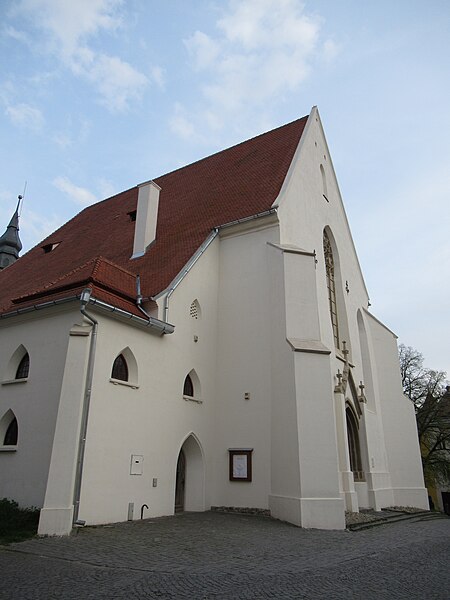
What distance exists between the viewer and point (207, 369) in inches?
480

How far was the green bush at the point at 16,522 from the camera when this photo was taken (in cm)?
725

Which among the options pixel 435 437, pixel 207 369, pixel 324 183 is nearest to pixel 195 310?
pixel 207 369

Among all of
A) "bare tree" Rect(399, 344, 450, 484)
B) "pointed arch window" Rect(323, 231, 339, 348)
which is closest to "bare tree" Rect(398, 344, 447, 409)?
"bare tree" Rect(399, 344, 450, 484)

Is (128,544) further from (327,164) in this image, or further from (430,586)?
(327,164)

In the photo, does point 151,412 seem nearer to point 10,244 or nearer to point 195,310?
point 195,310

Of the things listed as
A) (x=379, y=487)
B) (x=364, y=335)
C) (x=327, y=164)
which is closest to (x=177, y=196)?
(x=327, y=164)

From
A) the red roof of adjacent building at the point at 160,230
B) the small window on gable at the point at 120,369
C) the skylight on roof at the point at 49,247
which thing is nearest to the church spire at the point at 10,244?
the red roof of adjacent building at the point at 160,230

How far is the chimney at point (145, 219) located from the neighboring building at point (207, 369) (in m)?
0.06

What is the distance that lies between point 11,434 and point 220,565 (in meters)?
5.73

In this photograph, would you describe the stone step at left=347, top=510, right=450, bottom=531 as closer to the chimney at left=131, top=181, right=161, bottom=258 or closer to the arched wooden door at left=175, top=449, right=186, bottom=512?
the arched wooden door at left=175, top=449, right=186, bottom=512

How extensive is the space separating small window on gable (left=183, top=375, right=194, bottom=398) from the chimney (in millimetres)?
4515

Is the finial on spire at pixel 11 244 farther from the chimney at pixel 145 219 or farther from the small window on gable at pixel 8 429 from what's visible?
the small window on gable at pixel 8 429

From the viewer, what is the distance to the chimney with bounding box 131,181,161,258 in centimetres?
1452

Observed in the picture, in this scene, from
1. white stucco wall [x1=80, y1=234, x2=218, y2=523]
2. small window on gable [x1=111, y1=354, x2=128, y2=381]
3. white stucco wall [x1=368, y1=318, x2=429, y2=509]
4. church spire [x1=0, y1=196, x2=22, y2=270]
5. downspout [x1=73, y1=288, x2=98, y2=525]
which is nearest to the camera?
downspout [x1=73, y1=288, x2=98, y2=525]
